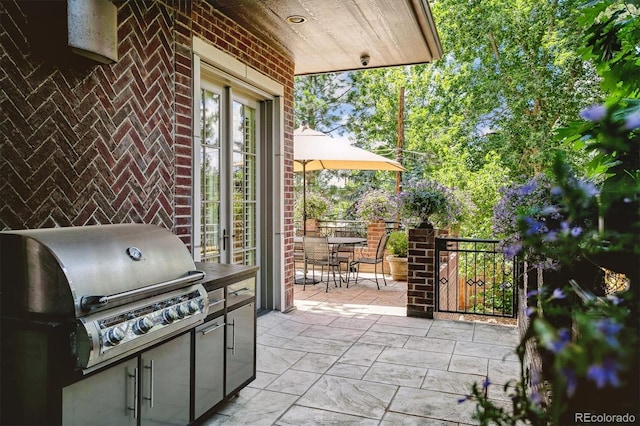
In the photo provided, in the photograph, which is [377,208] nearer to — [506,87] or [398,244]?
[398,244]

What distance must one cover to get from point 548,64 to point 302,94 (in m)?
8.60

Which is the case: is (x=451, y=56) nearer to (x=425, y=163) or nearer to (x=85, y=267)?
(x=425, y=163)

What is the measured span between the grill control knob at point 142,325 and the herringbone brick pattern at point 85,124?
792mm

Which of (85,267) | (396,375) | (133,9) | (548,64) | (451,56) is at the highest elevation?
(451,56)

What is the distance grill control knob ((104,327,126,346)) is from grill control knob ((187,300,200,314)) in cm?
42

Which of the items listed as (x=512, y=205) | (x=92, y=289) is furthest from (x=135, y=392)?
(x=512, y=205)

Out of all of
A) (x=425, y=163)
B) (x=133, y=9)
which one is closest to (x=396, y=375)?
(x=133, y=9)

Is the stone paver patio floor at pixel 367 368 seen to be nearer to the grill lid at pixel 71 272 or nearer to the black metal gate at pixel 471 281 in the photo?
the black metal gate at pixel 471 281

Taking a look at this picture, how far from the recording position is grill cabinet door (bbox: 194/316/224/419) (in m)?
2.27

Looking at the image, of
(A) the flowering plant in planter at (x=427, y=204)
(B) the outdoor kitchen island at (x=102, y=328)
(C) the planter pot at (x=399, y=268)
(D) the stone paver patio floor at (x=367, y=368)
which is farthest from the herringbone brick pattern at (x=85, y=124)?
(C) the planter pot at (x=399, y=268)

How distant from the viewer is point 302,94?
55.3 ft

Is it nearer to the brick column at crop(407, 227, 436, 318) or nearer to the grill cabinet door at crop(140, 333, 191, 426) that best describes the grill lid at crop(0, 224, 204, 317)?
the grill cabinet door at crop(140, 333, 191, 426)

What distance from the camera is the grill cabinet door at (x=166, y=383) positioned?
6.28 feet

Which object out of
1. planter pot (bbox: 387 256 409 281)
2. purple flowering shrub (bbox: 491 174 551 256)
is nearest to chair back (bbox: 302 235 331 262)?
planter pot (bbox: 387 256 409 281)
